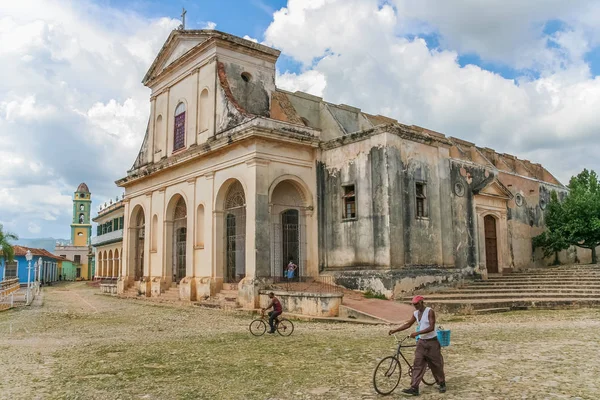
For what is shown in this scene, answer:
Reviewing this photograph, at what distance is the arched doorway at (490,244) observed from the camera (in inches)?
814

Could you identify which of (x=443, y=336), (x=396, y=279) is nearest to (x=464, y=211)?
(x=396, y=279)

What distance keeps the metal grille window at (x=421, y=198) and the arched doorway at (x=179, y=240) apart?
10.0m

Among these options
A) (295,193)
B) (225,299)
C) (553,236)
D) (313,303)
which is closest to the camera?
(313,303)

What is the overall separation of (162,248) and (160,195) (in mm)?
2311

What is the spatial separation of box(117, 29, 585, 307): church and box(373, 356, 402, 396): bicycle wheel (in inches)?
366

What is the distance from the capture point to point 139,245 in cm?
2659

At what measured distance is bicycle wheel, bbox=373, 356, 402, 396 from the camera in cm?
616

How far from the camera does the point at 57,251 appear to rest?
241 feet

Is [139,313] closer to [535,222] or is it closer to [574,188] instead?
[535,222]

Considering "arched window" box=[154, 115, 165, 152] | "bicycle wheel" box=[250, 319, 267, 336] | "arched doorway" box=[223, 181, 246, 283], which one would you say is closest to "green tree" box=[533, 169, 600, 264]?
"arched doorway" box=[223, 181, 246, 283]

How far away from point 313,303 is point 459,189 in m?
8.24

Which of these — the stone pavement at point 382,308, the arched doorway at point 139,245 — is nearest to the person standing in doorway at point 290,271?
the stone pavement at point 382,308

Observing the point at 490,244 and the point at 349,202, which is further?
the point at 490,244

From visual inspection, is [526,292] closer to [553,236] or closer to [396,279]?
[396,279]
